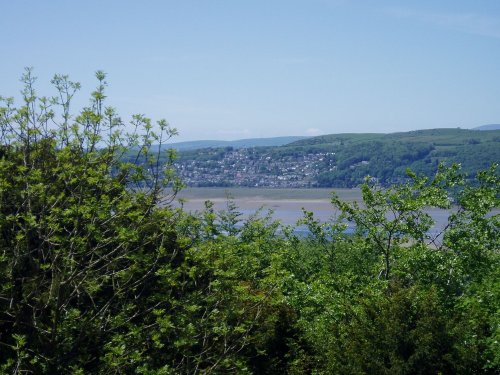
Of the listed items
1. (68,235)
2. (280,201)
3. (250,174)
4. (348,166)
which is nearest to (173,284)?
(68,235)

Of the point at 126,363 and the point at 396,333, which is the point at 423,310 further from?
the point at 126,363

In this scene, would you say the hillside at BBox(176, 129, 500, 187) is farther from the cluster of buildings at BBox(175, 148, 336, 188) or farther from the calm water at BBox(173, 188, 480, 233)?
the calm water at BBox(173, 188, 480, 233)

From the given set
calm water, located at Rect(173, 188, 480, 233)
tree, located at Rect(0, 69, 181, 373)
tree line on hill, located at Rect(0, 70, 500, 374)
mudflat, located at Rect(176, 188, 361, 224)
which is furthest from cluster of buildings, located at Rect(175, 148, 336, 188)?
tree, located at Rect(0, 69, 181, 373)

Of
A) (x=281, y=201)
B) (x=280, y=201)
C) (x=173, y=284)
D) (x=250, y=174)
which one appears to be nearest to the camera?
(x=173, y=284)

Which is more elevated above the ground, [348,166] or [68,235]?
[68,235]

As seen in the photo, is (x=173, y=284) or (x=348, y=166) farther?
(x=348, y=166)

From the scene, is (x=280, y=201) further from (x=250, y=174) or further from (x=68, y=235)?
(x=68, y=235)

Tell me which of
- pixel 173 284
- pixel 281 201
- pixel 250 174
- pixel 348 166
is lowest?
pixel 281 201

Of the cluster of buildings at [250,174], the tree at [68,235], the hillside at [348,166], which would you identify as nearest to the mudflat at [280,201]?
the cluster of buildings at [250,174]

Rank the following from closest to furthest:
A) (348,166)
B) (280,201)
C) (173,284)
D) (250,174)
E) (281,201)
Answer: (173,284)
(280,201)
(281,201)
(348,166)
(250,174)

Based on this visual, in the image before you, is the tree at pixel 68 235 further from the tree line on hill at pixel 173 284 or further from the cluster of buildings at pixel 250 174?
the cluster of buildings at pixel 250 174
